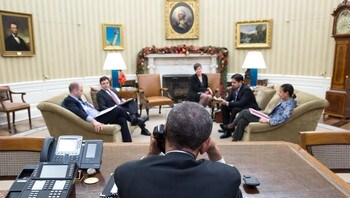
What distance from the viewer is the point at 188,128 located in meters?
1.02

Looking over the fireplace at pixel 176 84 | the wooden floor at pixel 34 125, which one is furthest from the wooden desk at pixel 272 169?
the fireplace at pixel 176 84

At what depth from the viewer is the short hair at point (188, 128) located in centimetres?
102

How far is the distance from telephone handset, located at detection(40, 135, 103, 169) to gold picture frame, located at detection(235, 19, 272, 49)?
20.6 feet

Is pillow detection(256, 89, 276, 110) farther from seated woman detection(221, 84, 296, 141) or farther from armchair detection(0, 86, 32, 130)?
armchair detection(0, 86, 32, 130)

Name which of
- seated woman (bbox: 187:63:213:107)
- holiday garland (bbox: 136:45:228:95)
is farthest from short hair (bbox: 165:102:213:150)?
holiday garland (bbox: 136:45:228:95)

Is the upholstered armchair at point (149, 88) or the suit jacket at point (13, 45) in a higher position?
the suit jacket at point (13, 45)

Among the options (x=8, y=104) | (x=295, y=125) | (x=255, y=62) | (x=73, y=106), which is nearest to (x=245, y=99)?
(x=295, y=125)

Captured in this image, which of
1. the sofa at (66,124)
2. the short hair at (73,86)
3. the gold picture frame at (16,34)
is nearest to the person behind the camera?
the sofa at (66,124)

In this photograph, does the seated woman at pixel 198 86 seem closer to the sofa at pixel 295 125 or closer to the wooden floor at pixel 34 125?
the sofa at pixel 295 125

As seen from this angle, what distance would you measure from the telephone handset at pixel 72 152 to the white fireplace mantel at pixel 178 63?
230 inches

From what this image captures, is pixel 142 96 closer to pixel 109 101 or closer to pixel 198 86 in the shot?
pixel 198 86

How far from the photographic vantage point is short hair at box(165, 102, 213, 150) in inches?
40.2

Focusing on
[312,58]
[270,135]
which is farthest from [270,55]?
[270,135]

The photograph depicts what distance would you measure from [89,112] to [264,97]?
9.81 feet
